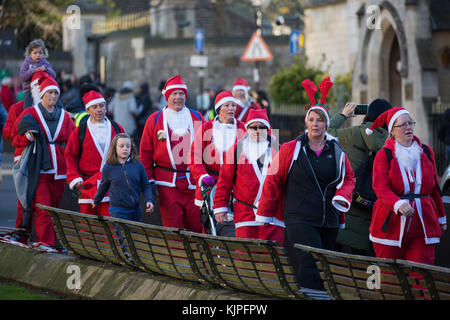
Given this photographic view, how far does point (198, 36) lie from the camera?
111 ft

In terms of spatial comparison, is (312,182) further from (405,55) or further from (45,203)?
(405,55)

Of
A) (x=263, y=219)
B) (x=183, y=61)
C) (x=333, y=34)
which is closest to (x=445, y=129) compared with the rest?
(x=263, y=219)

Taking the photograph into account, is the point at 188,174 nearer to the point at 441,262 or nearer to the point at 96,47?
the point at 441,262

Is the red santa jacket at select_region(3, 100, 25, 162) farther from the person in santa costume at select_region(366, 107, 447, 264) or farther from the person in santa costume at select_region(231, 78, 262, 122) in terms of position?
the person in santa costume at select_region(366, 107, 447, 264)

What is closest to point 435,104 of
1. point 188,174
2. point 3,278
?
point 188,174

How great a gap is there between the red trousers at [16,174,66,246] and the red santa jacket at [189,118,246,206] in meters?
2.01

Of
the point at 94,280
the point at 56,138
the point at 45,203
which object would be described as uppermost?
the point at 56,138

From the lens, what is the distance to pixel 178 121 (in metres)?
11.8

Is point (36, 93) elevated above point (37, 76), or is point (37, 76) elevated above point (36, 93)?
point (37, 76)

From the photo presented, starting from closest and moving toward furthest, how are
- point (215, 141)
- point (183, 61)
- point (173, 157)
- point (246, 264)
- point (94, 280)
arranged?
point (246, 264) → point (94, 280) → point (215, 141) → point (173, 157) → point (183, 61)

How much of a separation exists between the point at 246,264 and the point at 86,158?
417 centimetres

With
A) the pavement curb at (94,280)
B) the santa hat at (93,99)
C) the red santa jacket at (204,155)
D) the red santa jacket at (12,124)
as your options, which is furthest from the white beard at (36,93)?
the red santa jacket at (204,155)

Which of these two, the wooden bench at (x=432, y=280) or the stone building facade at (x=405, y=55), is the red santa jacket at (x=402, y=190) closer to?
the wooden bench at (x=432, y=280)
